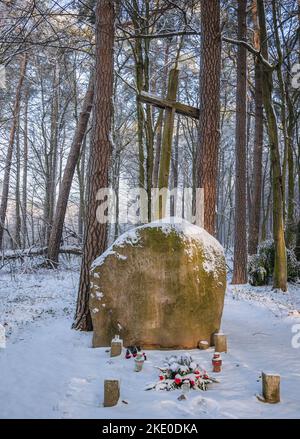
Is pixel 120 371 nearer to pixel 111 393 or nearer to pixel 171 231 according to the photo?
pixel 111 393

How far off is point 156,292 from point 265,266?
288 inches

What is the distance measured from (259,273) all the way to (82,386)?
333 inches

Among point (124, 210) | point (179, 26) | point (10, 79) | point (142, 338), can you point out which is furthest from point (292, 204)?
point (124, 210)

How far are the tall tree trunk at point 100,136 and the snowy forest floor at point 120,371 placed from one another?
122cm

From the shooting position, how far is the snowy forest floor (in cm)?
327

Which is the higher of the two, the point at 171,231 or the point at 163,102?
the point at 163,102

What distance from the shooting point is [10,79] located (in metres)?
16.5

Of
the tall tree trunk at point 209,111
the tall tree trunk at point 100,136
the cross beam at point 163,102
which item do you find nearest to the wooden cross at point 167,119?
the cross beam at point 163,102

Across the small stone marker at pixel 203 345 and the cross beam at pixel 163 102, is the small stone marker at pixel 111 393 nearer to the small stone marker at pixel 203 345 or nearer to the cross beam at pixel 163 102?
the small stone marker at pixel 203 345

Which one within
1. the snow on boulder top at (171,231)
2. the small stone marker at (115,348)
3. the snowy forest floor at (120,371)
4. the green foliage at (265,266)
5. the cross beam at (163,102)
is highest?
the cross beam at (163,102)

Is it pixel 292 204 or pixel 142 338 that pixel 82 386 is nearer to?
pixel 142 338

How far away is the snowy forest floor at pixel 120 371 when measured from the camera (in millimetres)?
3268

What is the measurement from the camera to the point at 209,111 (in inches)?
273

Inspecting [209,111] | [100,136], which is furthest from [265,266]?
[100,136]
